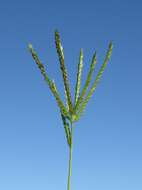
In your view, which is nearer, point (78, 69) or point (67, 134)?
point (67, 134)

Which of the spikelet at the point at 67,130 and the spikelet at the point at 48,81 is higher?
the spikelet at the point at 48,81

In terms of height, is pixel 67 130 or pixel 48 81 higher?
pixel 48 81

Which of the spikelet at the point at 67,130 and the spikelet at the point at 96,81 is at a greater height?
the spikelet at the point at 96,81

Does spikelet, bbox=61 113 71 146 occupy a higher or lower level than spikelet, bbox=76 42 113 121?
lower

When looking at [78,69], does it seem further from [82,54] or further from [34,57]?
[34,57]

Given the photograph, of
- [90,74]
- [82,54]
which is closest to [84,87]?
[90,74]

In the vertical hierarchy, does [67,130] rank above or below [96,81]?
below

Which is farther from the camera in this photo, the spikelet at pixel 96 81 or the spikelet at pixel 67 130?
the spikelet at pixel 96 81

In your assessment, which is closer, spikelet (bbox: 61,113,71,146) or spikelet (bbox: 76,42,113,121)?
spikelet (bbox: 61,113,71,146)

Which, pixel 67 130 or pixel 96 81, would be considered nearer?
pixel 67 130

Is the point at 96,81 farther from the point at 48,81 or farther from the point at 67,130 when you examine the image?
the point at 67,130

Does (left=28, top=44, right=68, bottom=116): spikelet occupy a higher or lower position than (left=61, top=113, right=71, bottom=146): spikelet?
higher
